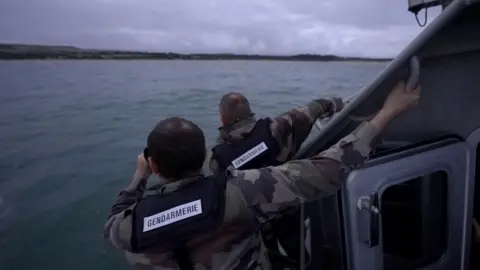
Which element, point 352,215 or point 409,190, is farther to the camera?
point 409,190

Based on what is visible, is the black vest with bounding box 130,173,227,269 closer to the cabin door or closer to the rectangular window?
the cabin door

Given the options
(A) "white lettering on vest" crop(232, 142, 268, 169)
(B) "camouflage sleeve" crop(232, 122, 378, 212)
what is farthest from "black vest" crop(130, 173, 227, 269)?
(A) "white lettering on vest" crop(232, 142, 268, 169)

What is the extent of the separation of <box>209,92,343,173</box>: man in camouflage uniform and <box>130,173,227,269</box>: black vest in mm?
949

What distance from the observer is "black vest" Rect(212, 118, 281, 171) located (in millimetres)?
2244

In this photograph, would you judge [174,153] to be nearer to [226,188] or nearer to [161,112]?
[226,188]

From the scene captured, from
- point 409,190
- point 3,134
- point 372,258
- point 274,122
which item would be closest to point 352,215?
point 372,258

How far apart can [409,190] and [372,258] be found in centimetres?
57

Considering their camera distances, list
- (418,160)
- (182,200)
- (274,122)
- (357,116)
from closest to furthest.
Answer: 1. (182,200)
2. (418,160)
3. (357,116)
4. (274,122)

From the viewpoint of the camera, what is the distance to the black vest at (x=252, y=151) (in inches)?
88.4

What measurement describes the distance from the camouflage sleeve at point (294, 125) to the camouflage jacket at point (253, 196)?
2.91 ft

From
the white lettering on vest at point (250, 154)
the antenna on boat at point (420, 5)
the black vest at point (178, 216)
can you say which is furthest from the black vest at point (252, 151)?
the antenna on boat at point (420, 5)

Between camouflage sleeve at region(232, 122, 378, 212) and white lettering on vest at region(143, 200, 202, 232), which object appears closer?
white lettering on vest at region(143, 200, 202, 232)

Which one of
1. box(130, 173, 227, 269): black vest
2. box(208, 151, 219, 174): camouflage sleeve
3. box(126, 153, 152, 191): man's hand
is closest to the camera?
box(130, 173, 227, 269): black vest

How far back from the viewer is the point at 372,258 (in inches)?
63.1
